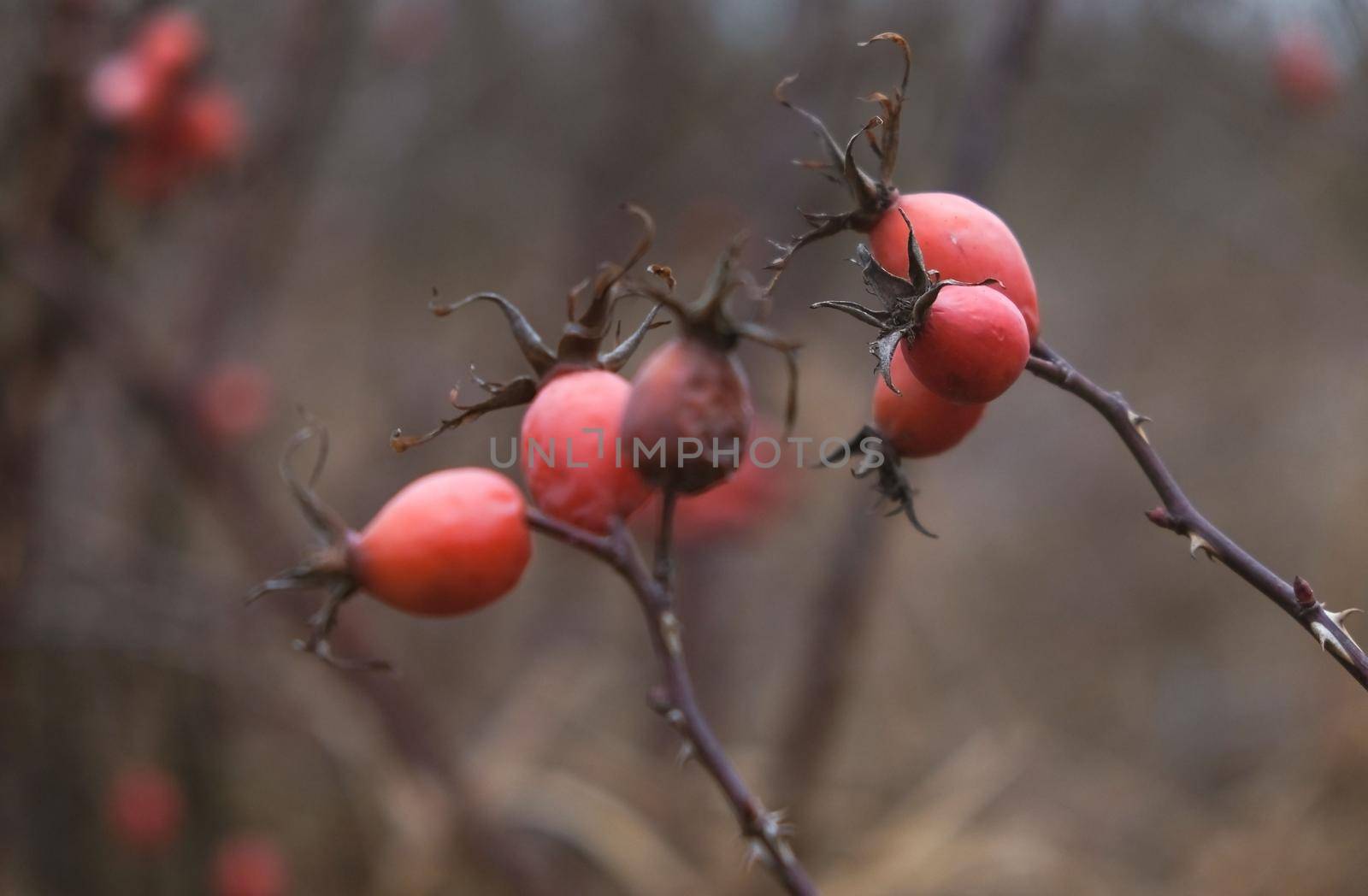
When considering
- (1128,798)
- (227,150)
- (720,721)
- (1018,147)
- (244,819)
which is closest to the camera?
(227,150)

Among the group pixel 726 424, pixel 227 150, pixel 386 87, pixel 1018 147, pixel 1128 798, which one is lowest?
pixel 1128 798

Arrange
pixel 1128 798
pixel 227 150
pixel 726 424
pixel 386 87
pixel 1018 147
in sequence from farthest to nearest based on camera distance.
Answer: pixel 1018 147 < pixel 386 87 < pixel 1128 798 < pixel 227 150 < pixel 726 424

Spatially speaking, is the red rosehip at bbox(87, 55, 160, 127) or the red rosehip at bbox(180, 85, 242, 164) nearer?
the red rosehip at bbox(87, 55, 160, 127)

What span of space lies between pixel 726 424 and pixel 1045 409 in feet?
17.1

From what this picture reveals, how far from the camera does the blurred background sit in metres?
2.11

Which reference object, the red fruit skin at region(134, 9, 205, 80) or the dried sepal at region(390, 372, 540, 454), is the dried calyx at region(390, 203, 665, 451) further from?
the red fruit skin at region(134, 9, 205, 80)

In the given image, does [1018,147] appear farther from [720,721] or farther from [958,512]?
[720,721]

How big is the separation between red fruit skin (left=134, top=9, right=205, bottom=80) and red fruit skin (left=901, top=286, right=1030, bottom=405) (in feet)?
6.04

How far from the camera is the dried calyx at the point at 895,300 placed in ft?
2.36

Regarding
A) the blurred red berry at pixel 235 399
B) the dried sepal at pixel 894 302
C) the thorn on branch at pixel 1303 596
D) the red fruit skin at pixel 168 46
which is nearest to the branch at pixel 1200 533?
the thorn on branch at pixel 1303 596

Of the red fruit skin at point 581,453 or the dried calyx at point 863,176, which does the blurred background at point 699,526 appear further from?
the red fruit skin at point 581,453

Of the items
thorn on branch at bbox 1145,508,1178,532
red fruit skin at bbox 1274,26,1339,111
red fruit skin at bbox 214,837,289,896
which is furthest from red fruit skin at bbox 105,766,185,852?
red fruit skin at bbox 1274,26,1339,111

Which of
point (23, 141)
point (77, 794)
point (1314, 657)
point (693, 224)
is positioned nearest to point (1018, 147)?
point (693, 224)

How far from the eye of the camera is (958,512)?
5.09 meters
